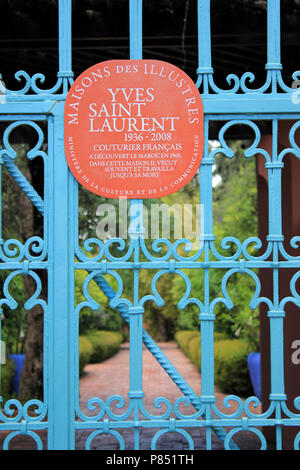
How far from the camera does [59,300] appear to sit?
253cm

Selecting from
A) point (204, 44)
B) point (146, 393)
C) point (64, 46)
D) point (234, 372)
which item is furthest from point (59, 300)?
point (146, 393)

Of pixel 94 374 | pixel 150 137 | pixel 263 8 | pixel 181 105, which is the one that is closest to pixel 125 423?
pixel 150 137

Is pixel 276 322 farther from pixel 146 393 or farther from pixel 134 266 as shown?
pixel 146 393

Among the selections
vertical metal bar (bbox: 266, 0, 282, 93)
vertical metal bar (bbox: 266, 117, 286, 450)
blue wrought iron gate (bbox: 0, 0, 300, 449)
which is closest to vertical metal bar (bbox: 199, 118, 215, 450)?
blue wrought iron gate (bbox: 0, 0, 300, 449)

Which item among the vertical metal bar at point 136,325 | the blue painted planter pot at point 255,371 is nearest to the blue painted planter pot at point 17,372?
the blue painted planter pot at point 255,371

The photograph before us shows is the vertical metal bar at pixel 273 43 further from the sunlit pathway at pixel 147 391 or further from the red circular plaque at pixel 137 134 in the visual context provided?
the sunlit pathway at pixel 147 391

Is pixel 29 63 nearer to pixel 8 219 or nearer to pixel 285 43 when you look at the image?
pixel 285 43

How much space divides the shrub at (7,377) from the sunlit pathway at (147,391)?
4.24ft

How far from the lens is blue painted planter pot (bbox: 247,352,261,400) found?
8946 millimetres

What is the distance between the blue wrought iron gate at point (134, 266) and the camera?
2.48 m

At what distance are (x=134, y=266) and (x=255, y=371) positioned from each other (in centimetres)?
712

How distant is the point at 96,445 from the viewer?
6.22 m

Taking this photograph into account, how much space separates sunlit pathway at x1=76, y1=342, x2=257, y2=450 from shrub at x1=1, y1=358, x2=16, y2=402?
1.29m

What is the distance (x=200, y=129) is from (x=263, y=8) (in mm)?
1561
